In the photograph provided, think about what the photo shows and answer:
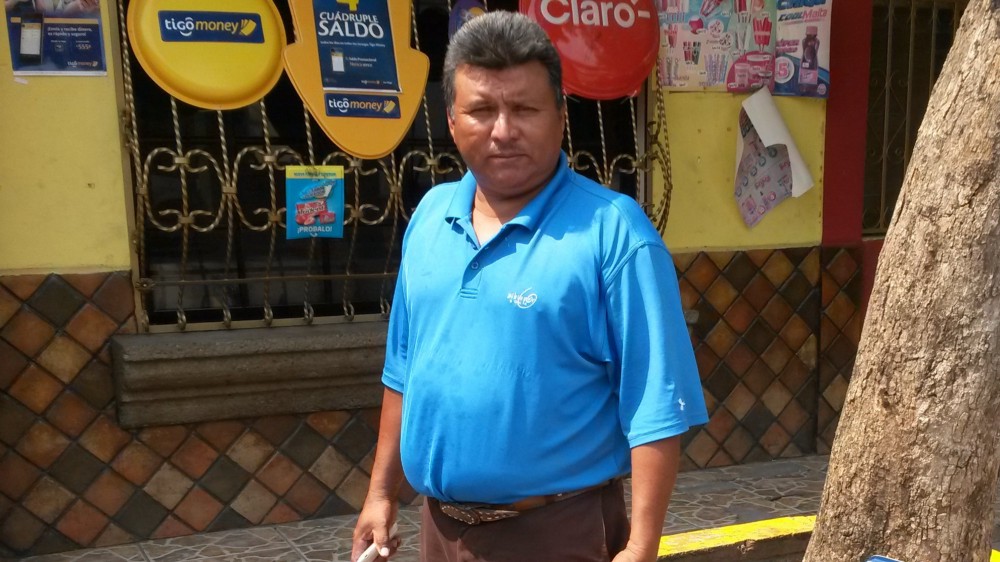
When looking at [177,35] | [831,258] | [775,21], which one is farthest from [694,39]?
[177,35]

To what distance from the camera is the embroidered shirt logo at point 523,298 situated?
1.77 m

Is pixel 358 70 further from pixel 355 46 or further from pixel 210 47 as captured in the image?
pixel 210 47

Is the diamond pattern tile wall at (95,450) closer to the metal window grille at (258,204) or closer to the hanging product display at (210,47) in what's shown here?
the metal window grille at (258,204)

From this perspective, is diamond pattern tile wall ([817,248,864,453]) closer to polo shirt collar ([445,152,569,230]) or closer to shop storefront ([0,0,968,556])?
shop storefront ([0,0,968,556])

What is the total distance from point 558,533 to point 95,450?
100 inches

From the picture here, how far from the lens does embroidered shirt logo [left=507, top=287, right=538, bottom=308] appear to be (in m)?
1.77

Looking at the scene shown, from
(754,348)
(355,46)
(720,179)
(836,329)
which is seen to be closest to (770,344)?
(754,348)

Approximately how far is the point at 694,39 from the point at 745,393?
1.78 metres

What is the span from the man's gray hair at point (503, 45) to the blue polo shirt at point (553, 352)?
229 mm

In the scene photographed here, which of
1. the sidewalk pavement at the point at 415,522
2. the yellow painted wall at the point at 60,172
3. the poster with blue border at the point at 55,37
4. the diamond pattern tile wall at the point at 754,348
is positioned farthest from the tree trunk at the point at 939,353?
the poster with blue border at the point at 55,37

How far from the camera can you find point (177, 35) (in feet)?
12.3

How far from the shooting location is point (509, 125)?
183 cm

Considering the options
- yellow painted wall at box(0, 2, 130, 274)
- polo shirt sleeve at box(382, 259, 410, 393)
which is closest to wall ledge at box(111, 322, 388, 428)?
yellow painted wall at box(0, 2, 130, 274)

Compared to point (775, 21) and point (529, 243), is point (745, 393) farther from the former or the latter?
point (529, 243)
